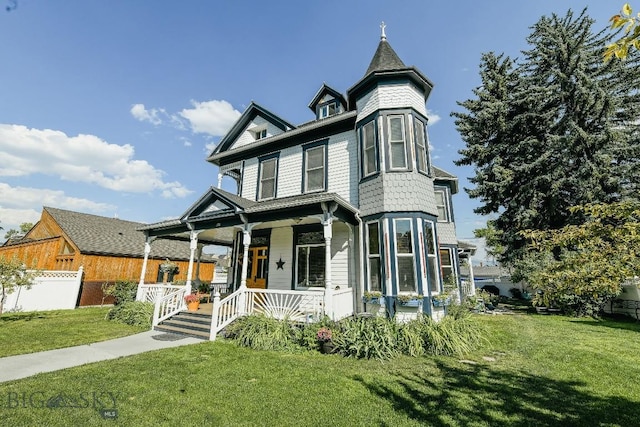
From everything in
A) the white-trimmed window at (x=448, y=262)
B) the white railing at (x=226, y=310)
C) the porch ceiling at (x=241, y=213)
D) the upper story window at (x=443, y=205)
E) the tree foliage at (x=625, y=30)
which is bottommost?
the white railing at (x=226, y=310)

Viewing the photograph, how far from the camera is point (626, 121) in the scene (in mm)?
17547

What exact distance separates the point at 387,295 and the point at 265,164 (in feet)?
26.7

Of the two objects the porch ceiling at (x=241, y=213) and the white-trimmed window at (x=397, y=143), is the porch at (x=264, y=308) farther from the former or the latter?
the white-trimmed window at (x=397, y=143)

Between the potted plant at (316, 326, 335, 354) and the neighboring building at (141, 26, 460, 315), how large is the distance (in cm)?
168

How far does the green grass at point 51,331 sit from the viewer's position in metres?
7.31

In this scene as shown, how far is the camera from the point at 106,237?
19.6 metres

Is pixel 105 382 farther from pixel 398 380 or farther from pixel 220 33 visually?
pixel 220 33

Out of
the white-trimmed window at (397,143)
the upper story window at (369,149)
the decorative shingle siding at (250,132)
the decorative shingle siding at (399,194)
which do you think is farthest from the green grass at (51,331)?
the white-trimmed window at (397,143)

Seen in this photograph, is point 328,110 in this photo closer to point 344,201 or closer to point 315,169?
point 315,169

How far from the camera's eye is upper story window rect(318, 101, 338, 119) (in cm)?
1255

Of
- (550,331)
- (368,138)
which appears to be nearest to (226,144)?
(368,138)

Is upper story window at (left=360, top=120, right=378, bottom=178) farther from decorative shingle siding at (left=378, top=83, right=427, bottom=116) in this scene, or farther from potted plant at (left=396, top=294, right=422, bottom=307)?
potted plant at (left=396, top=294, right=422, bottom=307)

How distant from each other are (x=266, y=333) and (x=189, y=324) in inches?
133

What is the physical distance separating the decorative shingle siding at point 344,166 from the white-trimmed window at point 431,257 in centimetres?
267
